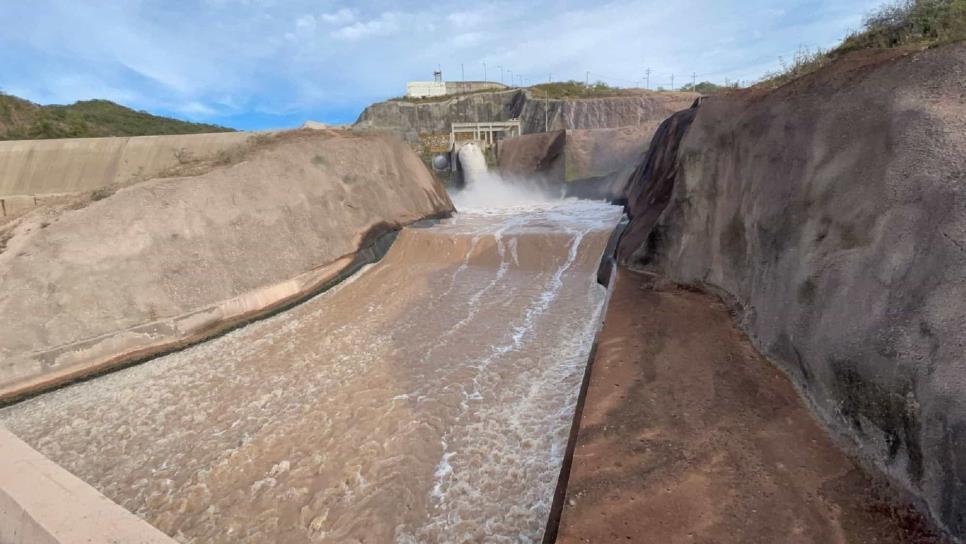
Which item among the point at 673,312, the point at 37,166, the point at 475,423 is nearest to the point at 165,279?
the point at 475,423

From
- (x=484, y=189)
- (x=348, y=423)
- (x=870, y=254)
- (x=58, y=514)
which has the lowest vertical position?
(x=348, y=423)

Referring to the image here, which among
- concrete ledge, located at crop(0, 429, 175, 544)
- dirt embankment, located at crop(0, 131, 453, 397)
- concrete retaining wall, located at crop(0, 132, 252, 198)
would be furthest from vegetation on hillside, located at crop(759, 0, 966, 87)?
concrete retaining wall, located at crop(0, 132, 252, 198)

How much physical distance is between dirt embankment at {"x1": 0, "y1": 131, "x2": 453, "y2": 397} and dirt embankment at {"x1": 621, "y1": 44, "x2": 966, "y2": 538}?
8.75 m

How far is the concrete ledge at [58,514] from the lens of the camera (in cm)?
293

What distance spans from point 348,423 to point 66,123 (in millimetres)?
38595

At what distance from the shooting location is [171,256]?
30.8 ft

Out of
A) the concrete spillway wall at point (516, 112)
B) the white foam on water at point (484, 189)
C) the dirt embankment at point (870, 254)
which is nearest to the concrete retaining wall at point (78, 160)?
the white foam on water at point (484, 189)

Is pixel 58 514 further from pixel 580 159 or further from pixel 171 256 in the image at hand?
pixel 580 159

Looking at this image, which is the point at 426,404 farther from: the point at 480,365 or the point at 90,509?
the point at 90,509

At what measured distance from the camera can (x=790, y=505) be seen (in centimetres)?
334

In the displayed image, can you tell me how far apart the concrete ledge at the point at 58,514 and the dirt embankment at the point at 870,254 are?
4532 millimetres

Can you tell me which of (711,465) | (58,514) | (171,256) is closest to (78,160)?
(171,256)

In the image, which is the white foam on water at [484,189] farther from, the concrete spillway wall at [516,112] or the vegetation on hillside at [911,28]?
the vegetation on hillside at [911,28]

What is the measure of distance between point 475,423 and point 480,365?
146 cm
